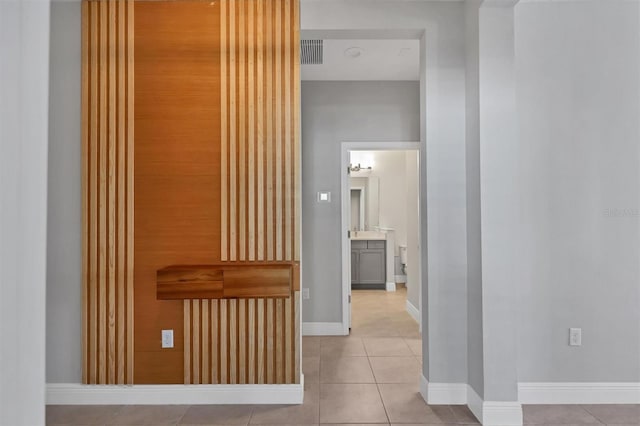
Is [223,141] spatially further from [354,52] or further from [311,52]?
[354,52]

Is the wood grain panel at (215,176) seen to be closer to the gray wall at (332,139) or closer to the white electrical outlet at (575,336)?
the gray wall at (332,139)

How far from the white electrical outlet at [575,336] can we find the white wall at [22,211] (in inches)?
119

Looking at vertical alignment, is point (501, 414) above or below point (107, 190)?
below

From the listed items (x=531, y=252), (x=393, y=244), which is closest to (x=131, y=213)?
(x=531, y=252)

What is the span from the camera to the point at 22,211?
0.45m

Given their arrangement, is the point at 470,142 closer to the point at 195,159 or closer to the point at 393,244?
the point at 195,159

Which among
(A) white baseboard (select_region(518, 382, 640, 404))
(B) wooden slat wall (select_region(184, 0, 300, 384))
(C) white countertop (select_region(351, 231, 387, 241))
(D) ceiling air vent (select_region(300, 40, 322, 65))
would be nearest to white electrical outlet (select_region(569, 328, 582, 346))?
(A) white baseboard (select_region(518, 382, 640, 404))

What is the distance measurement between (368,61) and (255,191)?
6.56ft

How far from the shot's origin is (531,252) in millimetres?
2656

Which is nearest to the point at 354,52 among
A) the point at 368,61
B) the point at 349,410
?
the point at 368,61

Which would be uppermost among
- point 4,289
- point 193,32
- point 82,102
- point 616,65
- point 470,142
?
point 193,32

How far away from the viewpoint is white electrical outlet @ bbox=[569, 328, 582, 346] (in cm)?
264

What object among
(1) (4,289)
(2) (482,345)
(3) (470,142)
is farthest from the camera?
(3) (470,142)

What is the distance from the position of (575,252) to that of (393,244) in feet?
13.9
